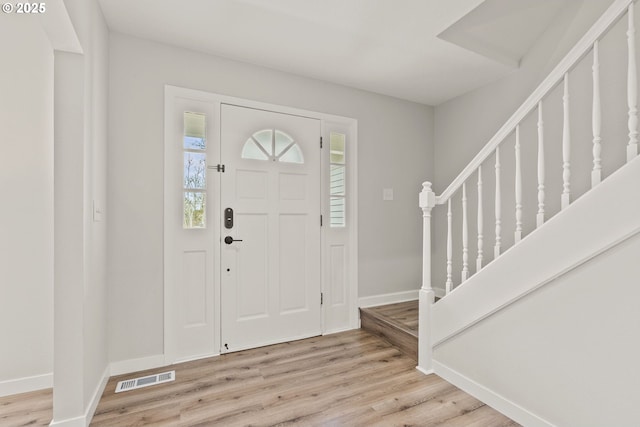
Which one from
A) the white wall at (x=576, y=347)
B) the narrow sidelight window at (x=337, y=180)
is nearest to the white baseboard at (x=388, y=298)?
the narrow sidelight window at (x=337, y=180)

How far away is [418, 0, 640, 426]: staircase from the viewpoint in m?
1.32

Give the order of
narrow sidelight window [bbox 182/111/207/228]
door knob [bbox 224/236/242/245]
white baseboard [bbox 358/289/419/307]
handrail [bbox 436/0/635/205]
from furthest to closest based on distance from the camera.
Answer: white baseboard [bbox 358/289/419/307], door knob [bbox 224/236/242/245], narrow sidelight window [bbox 182/111/207/228], handrail [bbox 436/0/635/205]

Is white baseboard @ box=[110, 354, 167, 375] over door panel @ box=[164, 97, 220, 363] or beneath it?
beneath

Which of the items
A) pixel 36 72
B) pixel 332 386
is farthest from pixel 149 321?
pixel 36 72

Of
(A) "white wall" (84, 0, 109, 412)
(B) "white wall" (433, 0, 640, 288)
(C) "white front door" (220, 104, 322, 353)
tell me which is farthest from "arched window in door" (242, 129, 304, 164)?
(B) "white wall" (433, 0, 640, 288)

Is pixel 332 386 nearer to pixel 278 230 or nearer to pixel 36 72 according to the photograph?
pixel 278 230

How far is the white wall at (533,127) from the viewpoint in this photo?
6.90 feet

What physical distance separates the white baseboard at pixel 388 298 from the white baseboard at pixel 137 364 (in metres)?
1.82

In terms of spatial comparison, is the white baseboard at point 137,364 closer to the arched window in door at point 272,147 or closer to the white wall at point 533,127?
the arched window in door at point 272,147

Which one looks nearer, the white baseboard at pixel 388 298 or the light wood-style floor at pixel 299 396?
the light wood-style floor at pixel 299 396

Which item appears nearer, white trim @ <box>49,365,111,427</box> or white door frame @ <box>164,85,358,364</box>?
white trim @ <box>49,365,111,427</box>

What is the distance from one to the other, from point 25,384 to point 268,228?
74.1 inches

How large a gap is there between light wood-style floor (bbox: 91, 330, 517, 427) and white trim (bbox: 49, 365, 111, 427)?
0.04 meters

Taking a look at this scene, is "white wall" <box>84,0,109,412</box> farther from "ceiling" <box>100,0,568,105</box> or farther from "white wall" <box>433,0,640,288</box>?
"white wall" <box>433,0,640,288</box>
